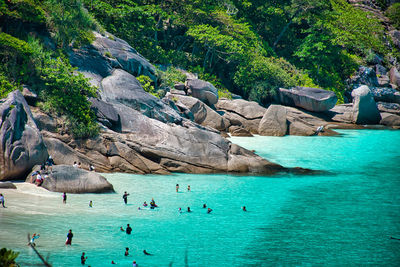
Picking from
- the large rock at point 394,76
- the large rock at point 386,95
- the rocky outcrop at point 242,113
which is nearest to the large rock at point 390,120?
the large rock at point 386,95

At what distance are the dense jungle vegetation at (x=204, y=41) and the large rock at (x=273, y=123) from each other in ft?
24.5

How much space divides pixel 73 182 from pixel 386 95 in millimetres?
48335

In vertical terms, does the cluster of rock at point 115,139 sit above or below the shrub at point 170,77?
below

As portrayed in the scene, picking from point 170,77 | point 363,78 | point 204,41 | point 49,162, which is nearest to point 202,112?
point 170,77

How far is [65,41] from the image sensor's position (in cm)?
3541

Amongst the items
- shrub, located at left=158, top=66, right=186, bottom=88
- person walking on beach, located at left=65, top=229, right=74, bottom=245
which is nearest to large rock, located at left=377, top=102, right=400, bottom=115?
shrub, located at left=158, top=66, right=186, bottom=88

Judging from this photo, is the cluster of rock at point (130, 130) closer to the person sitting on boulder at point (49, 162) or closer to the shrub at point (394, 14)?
the person sitting on boulder at point (49, 162)

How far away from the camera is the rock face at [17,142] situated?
76.5ft

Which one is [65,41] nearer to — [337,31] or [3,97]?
[3,97]

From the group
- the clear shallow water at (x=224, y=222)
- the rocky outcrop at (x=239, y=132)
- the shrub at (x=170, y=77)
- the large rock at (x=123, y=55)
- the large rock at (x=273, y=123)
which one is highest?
the large rock at (x=123, y=55)

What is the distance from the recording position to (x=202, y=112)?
135 feet

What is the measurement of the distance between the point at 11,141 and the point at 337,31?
2086 inches

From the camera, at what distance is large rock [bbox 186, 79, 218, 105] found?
1735 inches

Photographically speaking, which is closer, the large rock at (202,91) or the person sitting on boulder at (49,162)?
the person sitting on boulder at (49,162)
